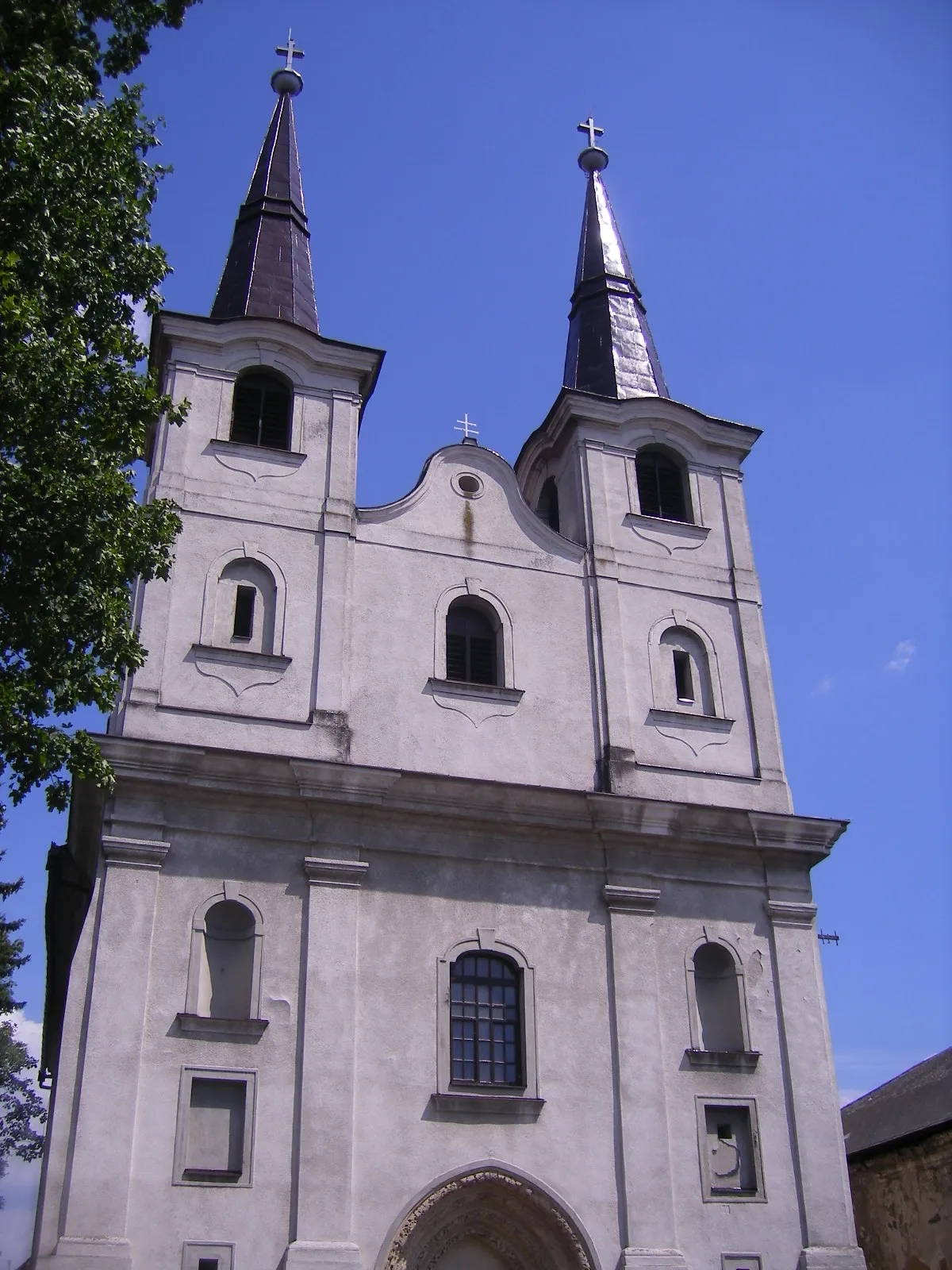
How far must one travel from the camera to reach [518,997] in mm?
16891

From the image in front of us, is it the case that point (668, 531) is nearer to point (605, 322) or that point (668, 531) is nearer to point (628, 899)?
point (605, 322)

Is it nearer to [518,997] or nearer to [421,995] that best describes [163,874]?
[421,995]

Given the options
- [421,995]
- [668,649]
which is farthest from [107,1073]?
[668,649]

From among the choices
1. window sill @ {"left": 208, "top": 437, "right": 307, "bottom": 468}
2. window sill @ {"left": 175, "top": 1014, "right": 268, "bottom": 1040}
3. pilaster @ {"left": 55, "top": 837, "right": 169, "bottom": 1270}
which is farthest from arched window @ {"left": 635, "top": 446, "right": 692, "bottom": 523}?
window sill @ {"left": 175, "top": 1014, "right": 268, "bottom": 1040}

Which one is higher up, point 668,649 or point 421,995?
point 668,649

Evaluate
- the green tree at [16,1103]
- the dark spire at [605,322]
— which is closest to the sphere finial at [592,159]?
the dark spire at [605,322]

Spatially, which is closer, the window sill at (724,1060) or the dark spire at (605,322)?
the window sill at (724,1060)

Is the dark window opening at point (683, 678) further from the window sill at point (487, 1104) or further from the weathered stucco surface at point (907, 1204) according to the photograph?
the weathered stucco surface at point (907, 1204)

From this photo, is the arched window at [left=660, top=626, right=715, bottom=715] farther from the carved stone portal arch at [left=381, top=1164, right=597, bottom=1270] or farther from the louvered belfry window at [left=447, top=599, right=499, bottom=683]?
the carved stone portal arch at [left=381, top=1164, right=597, bottom=1270]

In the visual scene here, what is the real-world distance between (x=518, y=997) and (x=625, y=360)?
12.2 m

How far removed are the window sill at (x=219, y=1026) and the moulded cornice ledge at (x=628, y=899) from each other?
4.88 metres

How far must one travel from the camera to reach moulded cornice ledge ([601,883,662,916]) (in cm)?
1764

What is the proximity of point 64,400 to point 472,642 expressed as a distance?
8.60 meters

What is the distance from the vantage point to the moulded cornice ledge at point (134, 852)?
1572cm
